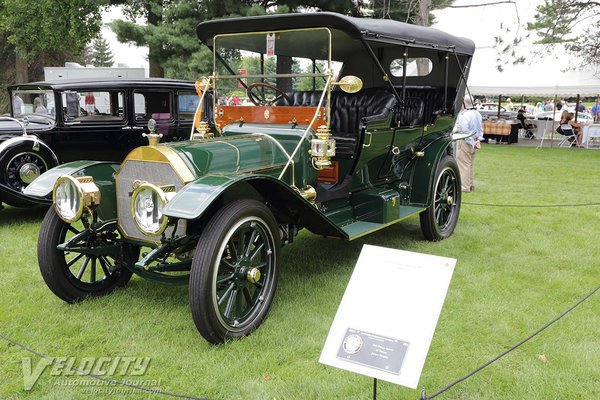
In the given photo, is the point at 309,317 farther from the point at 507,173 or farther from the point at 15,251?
the point at 507,173

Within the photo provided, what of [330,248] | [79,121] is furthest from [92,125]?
[330,248]

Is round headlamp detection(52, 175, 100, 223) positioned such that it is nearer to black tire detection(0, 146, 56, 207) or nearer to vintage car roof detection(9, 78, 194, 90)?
black tire detection(0, 146, 56, 207)

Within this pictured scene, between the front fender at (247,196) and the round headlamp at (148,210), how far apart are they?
10.0 inches

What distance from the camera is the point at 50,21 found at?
50.1ft

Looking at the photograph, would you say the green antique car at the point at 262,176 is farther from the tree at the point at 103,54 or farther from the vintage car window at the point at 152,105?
the tree at the point at 103,54

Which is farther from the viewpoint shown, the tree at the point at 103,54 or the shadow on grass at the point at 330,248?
the tree at the point at 103,54

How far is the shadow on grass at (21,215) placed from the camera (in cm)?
641

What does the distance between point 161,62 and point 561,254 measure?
11.7 meters

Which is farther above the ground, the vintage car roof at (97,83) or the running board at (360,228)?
the vintage car roof at (97,83)

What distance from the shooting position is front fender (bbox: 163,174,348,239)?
2.79m

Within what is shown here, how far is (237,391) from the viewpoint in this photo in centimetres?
266

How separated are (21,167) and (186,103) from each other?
2.45 metres

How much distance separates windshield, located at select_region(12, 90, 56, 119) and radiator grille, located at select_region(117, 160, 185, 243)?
4073mm

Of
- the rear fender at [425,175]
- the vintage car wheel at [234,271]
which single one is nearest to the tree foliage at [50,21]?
the rear fender at [425,175]
